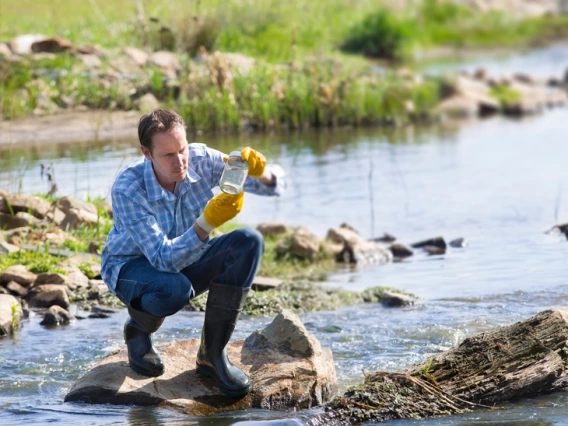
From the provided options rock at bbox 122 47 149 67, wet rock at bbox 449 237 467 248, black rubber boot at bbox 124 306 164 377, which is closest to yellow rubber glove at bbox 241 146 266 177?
black rubber boot at bbox 124 306 164 377

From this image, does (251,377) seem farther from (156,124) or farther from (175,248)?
(156,124)

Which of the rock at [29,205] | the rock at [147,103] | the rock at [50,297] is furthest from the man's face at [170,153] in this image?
the rock at [147,103]

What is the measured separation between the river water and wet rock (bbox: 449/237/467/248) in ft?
0.35

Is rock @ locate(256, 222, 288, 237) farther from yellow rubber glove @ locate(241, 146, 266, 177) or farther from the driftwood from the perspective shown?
yellow rubber glove @ locate(241, 146, 266, 177)

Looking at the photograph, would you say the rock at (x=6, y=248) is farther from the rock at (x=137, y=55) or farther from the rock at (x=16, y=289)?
the rock at (x=137, y=55)

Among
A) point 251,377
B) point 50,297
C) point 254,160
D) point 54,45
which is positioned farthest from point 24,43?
point 254,160

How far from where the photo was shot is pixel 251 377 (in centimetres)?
502

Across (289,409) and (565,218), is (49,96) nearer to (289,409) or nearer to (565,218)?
(565,218)

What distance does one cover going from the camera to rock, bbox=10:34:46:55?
15.7 meters

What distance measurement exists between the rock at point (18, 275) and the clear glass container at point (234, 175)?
3.10 metres

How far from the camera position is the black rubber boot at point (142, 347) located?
4863 millimetres

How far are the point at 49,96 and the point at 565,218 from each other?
8182 mm

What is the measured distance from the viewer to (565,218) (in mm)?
10195

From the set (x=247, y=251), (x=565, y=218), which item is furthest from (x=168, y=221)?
(x=565, y=218)
